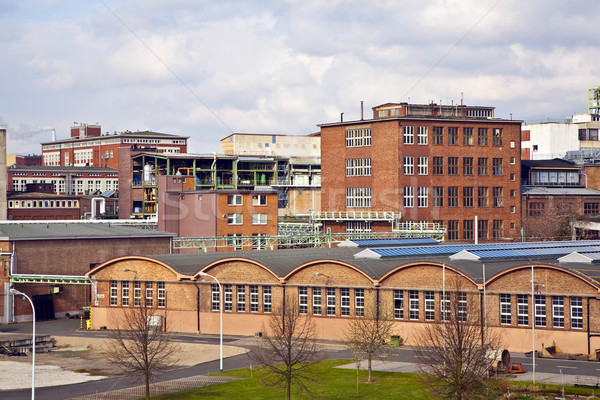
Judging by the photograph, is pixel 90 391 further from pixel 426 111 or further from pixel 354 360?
pixel 426 111

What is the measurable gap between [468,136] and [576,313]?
5396 cm

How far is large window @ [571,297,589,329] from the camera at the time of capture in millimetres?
57719

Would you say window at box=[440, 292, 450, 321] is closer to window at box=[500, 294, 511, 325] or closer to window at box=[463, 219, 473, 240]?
window at box=[500, 294, 511, 325]

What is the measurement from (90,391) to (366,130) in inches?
2606

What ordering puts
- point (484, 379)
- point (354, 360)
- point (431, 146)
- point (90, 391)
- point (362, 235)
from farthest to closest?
point (431, 146) → point (362, 235) → point (354, 360) → point (90, 391) → point (484, 379)

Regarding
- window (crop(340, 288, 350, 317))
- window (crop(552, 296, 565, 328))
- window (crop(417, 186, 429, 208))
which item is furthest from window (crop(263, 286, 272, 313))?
window (crop(417, 186, 429, 208))

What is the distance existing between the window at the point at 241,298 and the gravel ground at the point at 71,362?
5.92m

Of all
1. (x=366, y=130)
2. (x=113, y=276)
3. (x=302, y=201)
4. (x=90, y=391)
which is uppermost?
(x=366, y=130)

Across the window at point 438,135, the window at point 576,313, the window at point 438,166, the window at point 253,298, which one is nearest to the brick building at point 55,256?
the window at point 253,298

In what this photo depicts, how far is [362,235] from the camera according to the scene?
9525cm

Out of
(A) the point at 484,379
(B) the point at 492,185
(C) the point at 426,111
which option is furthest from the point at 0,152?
(A) the point at 484,379

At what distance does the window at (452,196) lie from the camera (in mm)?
108000

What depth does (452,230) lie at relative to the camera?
10775 cm

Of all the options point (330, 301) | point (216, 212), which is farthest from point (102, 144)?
point (330, 301)
